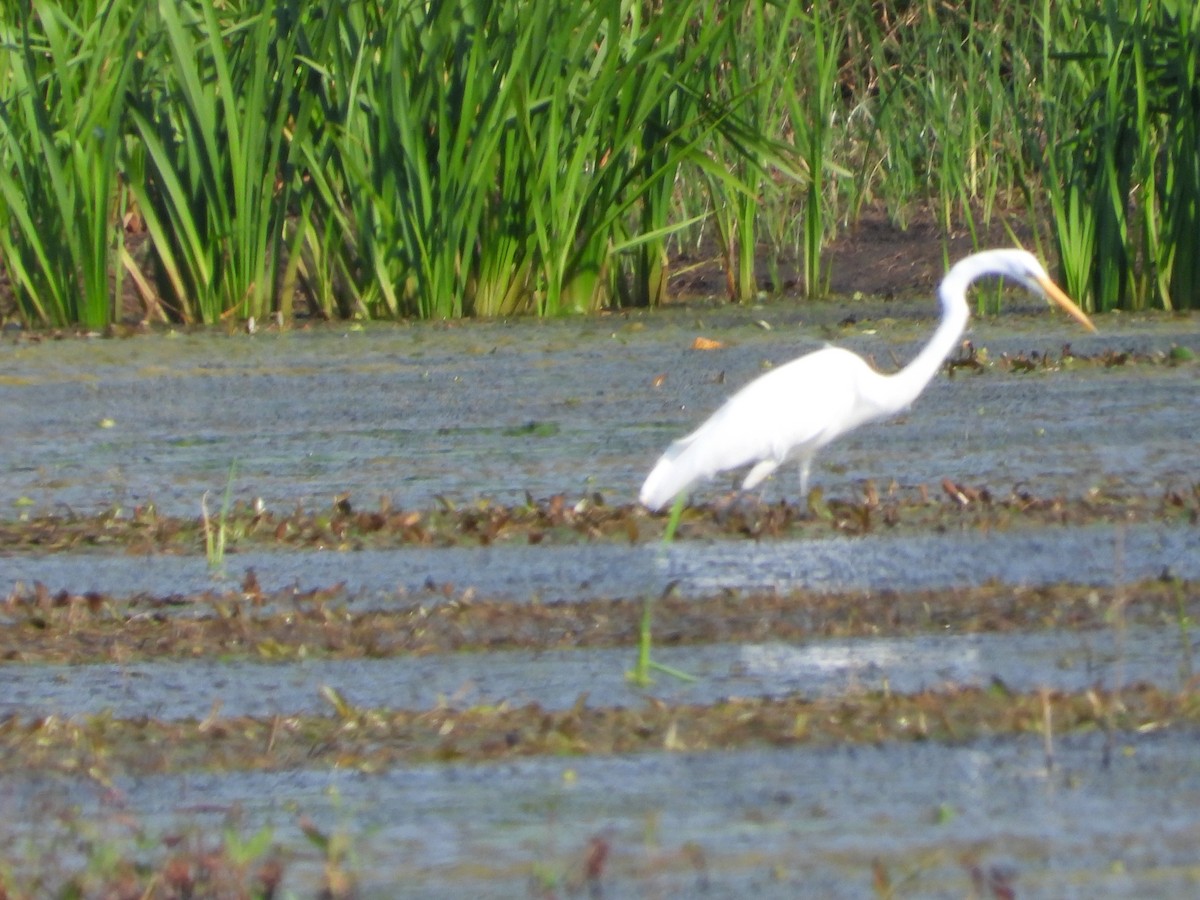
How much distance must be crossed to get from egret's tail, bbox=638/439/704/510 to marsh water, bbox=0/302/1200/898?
0.69ft

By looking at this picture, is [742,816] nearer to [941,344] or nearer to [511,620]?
[511,620]

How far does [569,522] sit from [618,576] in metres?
0.37

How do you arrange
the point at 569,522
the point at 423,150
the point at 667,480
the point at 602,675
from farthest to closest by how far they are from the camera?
the point at 423,150 < the point at 667,480 < the point at 569,522 < the point at 602,675

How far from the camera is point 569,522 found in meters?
4.14

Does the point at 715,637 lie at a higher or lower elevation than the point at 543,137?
lower

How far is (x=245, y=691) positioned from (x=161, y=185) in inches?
178

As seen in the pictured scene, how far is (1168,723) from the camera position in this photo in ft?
8.65

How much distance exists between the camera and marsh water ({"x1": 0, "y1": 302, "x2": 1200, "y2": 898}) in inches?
90.4

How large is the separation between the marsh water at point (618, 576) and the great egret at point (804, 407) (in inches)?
6.1

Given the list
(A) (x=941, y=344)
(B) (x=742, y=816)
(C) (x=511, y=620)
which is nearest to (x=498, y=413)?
(A) (x=941, y=344)

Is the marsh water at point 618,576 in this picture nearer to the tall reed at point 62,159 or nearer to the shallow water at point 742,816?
the shallow water at point 742,816

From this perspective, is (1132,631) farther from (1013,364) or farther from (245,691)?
(1013,364)

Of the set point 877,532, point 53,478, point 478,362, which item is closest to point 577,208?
point 478,362

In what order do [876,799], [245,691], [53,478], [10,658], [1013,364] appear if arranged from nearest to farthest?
[876,799]
[245,691]
[10,658]
[53,478]
[1013,364]
